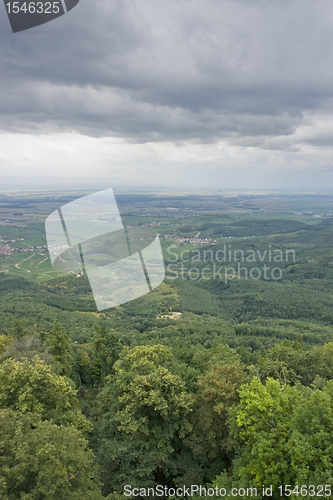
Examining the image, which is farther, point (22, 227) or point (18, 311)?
point (22, 227)

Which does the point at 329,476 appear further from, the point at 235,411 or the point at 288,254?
the point at 288,254

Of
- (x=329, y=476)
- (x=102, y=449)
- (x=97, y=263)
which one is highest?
(x=97, y=263)

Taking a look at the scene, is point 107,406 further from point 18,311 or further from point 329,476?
point 18,311

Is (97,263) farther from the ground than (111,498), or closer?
farther from the ground

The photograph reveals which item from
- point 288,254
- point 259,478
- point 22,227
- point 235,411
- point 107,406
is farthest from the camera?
point 22,227

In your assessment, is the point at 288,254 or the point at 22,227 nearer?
the point at 288,254

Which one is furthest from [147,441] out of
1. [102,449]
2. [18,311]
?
[18,311]

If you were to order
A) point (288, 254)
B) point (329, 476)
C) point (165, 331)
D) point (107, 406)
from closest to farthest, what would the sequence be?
point (329, 476) → point (107, 406) → point (165, 331) → point (288, 254)

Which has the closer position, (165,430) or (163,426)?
(165,430)

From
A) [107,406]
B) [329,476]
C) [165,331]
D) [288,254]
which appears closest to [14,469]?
[107,406]
